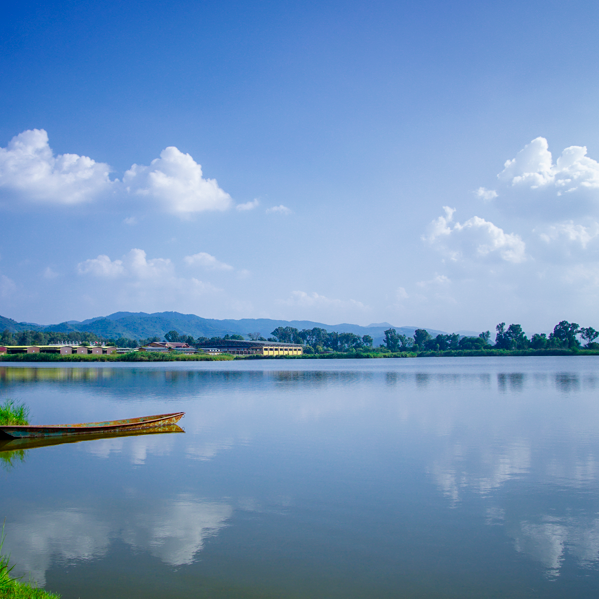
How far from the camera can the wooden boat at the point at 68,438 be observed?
16.4m

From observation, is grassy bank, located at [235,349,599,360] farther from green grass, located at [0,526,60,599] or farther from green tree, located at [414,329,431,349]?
green grass, located at [0,526,60,599]

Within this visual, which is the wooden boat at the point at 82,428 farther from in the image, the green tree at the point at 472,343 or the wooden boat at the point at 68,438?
the green tree at the point at 472,343

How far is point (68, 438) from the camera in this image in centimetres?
1753

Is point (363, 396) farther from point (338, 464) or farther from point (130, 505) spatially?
point (130, 505)

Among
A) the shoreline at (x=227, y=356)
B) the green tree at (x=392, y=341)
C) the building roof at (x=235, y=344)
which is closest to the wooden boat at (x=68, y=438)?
the shoreline at (x=227, y=356)

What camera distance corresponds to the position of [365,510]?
9430 millimetres

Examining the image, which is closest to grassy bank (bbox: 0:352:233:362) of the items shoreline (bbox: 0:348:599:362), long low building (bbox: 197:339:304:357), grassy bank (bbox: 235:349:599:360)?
shoreline (bbox: 0:348:599:362)

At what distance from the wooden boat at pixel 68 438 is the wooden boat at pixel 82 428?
107 millimetres

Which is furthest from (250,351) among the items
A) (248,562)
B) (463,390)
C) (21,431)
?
(248,562)

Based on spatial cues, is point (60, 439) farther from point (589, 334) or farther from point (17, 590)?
point (589, 334)

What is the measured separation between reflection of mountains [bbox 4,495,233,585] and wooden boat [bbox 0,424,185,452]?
793cm

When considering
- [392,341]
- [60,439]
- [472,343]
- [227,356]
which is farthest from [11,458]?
[392,341]

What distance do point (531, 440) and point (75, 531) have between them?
13.7 meters

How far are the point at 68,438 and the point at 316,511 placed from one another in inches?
467
